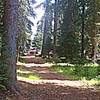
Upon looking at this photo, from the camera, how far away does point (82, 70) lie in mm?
22766

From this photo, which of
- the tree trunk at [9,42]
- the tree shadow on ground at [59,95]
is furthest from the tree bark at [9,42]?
the tree shadow on ground at [59,95]

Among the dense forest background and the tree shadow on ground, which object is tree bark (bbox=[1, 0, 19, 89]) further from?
the tree shadow on ground

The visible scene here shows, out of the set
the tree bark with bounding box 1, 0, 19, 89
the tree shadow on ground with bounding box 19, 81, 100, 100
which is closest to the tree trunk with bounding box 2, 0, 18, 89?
the tree bark with bounding box 1, 0, 19, 89

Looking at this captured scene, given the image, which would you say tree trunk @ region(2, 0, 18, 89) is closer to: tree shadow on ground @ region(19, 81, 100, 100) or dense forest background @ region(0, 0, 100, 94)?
dense forest background @ region(0, 0, 100, 94)

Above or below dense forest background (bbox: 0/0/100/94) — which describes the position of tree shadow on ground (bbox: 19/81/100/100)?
below

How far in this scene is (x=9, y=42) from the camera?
10.6 metres

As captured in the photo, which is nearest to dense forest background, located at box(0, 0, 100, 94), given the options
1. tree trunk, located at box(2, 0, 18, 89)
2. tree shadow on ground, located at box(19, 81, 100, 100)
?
tree trunk, located at box(2, 0, 18, 89)

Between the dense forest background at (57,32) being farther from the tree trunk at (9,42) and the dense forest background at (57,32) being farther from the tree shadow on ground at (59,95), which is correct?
the tree shadow on ground at (59,95)

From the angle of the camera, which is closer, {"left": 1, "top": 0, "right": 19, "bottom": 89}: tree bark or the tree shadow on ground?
{"left": 1, "top": 0, "right": 19, "bottom": 89}: tree bark

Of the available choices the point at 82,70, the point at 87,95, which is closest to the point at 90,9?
the point at 82,70

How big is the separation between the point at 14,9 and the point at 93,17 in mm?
27811

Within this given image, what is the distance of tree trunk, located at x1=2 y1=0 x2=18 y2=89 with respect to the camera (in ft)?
34.7

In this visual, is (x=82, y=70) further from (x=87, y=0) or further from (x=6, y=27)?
(x=87, y=0)

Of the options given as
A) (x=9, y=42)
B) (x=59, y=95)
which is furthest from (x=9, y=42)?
(x=59, y=95)
